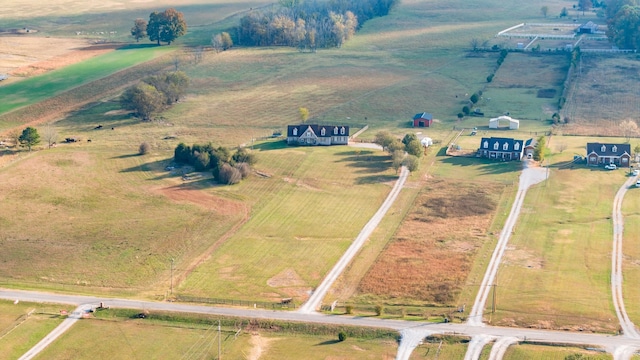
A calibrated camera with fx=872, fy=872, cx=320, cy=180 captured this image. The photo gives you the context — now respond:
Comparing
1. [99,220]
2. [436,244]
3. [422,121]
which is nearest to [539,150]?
[422,121]

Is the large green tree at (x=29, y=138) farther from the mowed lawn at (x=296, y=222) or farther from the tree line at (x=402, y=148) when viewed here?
the tree line at (x=402, y=148)

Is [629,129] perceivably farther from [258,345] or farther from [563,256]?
[258,345]

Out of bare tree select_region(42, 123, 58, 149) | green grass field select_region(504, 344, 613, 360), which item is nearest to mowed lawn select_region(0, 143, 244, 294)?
bare tree select_region(42, 123, 58, 149)

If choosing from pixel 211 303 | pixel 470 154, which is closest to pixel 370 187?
pixel 470 154

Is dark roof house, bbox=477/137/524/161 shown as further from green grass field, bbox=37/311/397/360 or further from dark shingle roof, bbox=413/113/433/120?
green grass field, bbox=37/311/397/360

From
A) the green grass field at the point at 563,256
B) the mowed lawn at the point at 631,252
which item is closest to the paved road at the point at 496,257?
the green grass field at the point at 563,256
